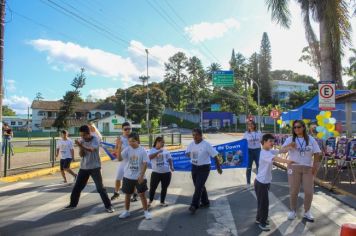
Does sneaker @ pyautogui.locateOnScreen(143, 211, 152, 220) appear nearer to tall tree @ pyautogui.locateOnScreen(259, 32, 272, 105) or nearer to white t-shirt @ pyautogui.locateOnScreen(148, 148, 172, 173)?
white t-shirt @ pyautogui.locateOnScreen(148, 148, 172, 173)

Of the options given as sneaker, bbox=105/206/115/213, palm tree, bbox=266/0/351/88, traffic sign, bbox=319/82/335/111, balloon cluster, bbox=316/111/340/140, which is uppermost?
palm tree, bbox=266/0/351/88

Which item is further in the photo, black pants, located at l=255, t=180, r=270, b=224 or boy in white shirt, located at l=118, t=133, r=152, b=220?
boy in white shirt, located at l=118, t=133, r=152, b=220

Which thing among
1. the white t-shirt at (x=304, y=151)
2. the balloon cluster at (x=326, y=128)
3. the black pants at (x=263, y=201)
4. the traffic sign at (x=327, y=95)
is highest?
the traffic sign at (x=327, y=95)

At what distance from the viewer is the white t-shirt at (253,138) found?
1096 centimetres

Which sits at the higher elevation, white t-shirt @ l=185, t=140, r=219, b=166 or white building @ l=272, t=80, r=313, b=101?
white building @ l=272, t=80, r=313, b=101

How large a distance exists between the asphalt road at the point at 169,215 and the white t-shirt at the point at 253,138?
1228 mm

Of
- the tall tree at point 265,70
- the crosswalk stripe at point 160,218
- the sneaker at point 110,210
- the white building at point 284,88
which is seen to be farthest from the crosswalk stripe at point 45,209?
the white building at point 284,88

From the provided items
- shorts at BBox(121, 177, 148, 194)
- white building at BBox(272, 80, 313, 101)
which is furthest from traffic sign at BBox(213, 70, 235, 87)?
white building at BBox(272, 80, 313, 101)

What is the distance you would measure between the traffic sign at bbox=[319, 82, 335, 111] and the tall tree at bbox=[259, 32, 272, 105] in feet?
300

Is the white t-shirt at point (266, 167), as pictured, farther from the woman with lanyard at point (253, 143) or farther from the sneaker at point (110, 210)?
the woman with lanyard at point (253, 143)

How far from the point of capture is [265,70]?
340ft

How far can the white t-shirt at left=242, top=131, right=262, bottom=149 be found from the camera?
36.0 ft

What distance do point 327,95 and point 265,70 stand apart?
94.1 metres

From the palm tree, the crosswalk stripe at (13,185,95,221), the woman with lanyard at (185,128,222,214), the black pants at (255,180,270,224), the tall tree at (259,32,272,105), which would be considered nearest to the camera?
the black pants at (255,180,270,224)
